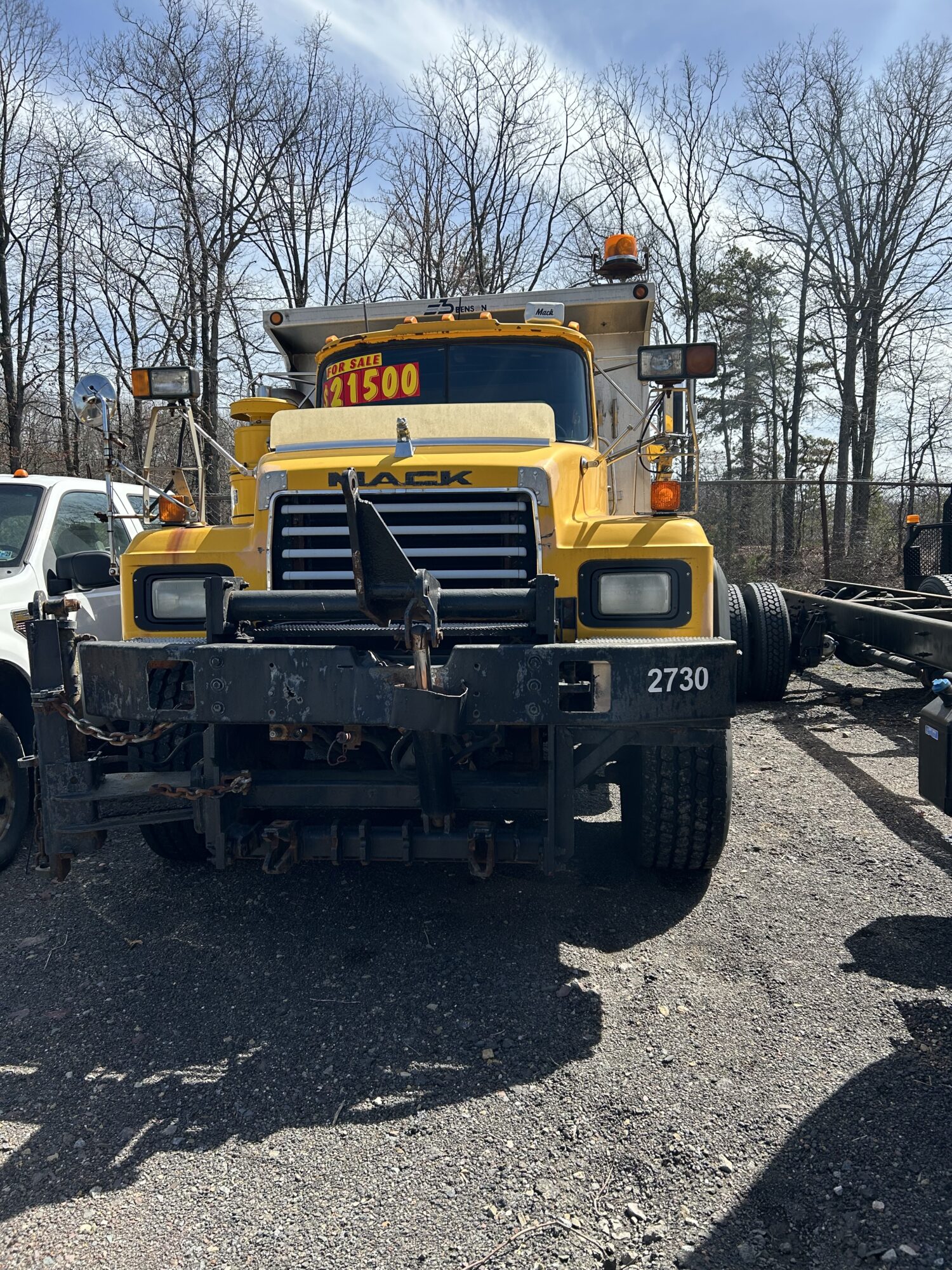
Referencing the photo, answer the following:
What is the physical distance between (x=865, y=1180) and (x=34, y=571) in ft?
17.3

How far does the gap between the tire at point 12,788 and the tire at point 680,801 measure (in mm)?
3301

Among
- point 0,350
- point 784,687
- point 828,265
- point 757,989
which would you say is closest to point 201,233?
point 0,350

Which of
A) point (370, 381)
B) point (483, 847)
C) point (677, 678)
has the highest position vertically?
point (370, 381)

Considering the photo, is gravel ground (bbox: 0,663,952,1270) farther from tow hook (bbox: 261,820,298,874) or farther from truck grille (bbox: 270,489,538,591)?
truck grille (bbox: 270,489,538,591)

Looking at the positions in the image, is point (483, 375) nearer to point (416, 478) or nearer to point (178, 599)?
point (416, 478)

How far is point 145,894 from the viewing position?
437 centimetres

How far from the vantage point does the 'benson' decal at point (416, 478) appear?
3.62 m

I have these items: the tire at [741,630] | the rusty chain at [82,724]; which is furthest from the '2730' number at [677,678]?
the tire at [741,630]

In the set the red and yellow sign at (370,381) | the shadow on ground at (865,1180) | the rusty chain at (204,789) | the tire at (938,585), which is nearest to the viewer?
the shadow on ground at (865,1180)

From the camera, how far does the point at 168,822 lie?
138 inches

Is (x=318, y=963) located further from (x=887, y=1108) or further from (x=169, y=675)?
(x=887, y=1108)

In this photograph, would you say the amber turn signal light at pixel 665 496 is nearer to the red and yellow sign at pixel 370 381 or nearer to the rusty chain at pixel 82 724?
the red and yellow sign at pixel 370 381

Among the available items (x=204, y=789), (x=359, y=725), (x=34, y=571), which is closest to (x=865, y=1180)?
(x=359, y=725)

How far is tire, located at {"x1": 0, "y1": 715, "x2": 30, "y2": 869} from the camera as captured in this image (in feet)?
15.5
